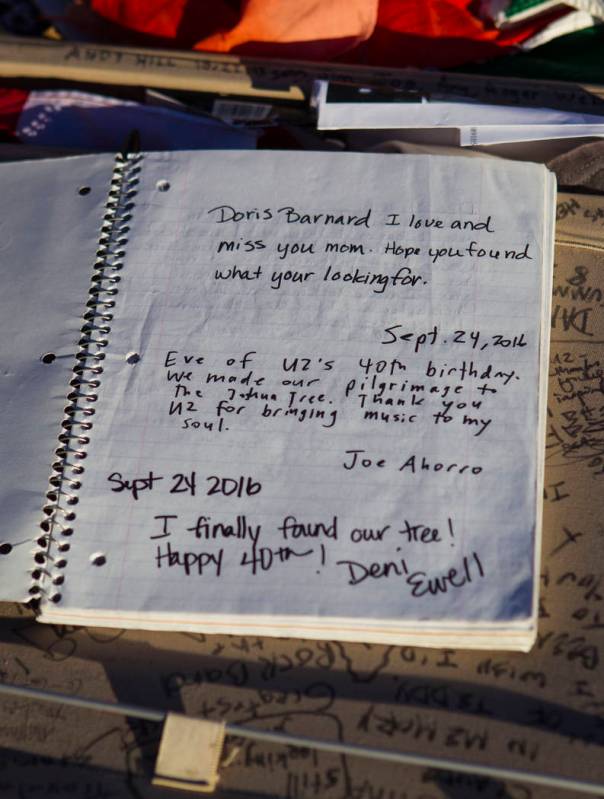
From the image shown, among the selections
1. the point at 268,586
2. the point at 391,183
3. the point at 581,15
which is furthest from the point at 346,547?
the point at 581,15

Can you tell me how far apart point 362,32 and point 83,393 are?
429 mm

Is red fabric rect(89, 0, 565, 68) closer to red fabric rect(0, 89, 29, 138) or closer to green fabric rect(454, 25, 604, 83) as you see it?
green fabric rect(454, 25, 604, 83)

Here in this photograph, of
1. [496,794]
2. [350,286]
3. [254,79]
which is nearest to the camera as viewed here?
[496,794]

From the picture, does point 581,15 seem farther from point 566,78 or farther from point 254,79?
point 254,79

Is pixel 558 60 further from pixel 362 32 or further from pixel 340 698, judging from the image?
pixel 340 698

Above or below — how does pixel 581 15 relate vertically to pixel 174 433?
above

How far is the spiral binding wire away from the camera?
1.57 ft

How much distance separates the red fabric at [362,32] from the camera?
705mm

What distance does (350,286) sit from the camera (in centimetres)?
53

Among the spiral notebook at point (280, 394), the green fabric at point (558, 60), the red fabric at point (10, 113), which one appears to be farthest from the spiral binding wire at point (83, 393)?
the green fabric at point (558, 60)

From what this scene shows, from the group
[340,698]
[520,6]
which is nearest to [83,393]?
[340,698]

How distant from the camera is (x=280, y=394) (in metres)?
0.51

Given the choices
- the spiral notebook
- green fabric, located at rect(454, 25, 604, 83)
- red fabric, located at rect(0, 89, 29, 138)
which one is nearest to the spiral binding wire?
the spiral notebook

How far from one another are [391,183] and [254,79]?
197 millimetres
